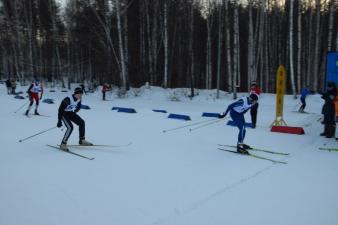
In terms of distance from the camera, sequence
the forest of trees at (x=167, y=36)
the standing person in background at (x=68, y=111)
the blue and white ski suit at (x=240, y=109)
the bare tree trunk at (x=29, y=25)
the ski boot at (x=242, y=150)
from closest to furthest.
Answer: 1. the ski boot at (x=242, y=150)
2. the standing person in background at (x=68, y=111)
3. the blue and white ski suit at (x=240, y=109)
4. the forest of trees at (x=167, y=36)
5. the bare tree trunk at (x=29, y=25)

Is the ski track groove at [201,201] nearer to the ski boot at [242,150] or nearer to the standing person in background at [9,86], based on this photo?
the ski boot at [242,150]

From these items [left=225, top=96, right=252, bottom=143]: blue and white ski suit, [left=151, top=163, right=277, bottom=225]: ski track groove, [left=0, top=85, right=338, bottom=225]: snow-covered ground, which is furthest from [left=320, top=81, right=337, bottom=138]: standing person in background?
[left=151, top=163, right=277, bottom=225]: ski track groove

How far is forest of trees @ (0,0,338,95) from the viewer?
86.5 ft

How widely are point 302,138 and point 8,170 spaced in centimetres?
806

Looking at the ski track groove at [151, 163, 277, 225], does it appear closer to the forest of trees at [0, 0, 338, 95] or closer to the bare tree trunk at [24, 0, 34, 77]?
the forest of trees at [0, 0, 338, 95]

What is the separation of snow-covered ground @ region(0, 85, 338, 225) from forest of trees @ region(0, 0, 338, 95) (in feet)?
46.9

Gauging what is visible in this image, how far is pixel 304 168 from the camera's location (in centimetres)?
691

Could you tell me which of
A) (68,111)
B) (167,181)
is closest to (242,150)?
(167,181)

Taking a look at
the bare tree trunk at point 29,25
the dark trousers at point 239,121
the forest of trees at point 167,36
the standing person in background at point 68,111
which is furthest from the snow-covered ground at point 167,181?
the bare tree trunk at point 29,25

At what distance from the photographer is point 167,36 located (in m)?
26.5

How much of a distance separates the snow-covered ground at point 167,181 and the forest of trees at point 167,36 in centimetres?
1430

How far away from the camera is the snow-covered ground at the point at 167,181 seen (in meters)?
4.56

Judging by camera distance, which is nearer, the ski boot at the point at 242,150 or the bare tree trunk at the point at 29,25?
the ski boot at the point at 242,150

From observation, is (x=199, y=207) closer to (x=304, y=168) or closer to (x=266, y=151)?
(x=304, y=168)
